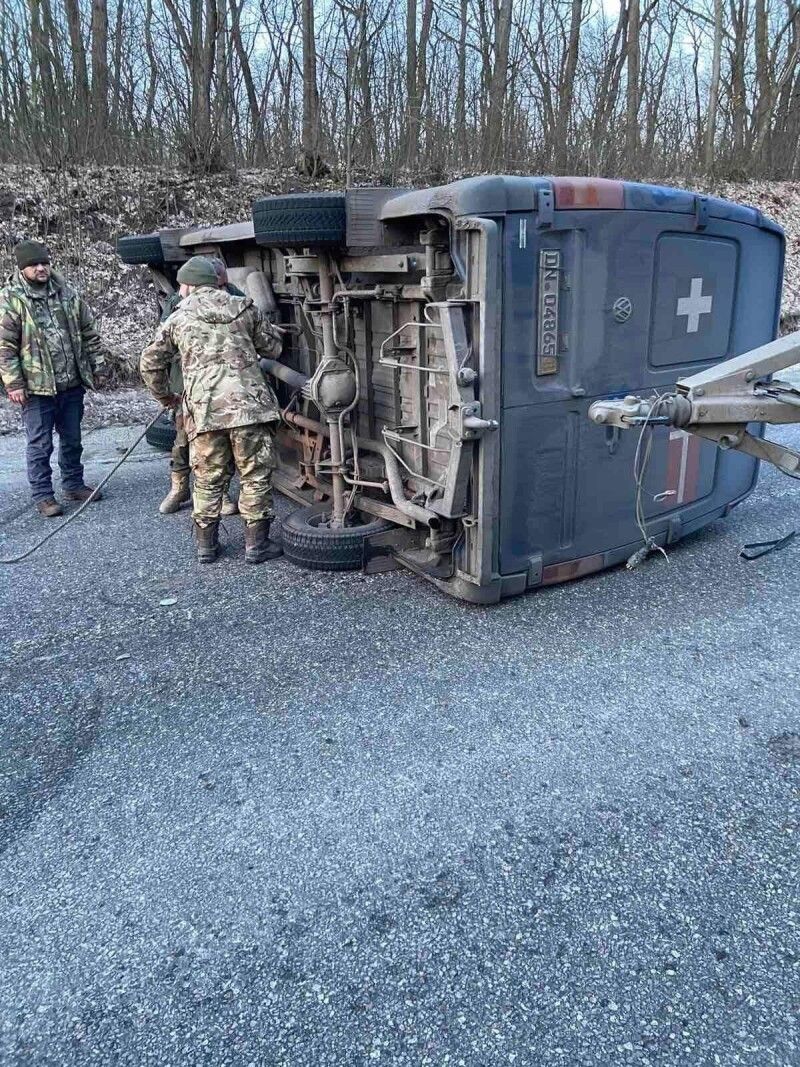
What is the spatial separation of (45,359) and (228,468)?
1750 mm

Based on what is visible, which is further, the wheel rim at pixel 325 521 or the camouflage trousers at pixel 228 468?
the wheel rim at pixel 325 521

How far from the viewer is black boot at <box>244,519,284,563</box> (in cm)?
514

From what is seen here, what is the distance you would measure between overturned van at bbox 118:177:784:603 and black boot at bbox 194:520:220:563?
46cm

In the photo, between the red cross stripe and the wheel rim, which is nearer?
the red cross stripe

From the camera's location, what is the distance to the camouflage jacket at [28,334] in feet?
18.8

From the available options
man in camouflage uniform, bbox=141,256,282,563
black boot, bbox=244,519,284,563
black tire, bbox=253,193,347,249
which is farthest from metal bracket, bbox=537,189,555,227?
black boot, bbox=244,519,284,563

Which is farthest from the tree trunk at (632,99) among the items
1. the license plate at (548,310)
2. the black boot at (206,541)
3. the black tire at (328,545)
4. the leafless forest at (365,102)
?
the black boot at (206,541)

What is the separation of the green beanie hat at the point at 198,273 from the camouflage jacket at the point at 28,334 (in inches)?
53.7

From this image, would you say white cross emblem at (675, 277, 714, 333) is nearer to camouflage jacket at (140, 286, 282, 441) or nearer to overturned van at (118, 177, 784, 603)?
overturned van at (118, 177, 784, 603)

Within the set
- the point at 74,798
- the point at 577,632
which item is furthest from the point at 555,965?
the point at 577,632

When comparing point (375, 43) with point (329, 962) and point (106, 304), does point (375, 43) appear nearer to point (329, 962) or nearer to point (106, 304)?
point (106, 304)

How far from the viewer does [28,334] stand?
578 centimetres

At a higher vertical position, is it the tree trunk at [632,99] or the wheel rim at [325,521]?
the tree trunk at [632,99]

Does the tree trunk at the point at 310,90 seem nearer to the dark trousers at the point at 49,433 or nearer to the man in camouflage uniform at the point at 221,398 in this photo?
the dark trousers at the point at 49,433
